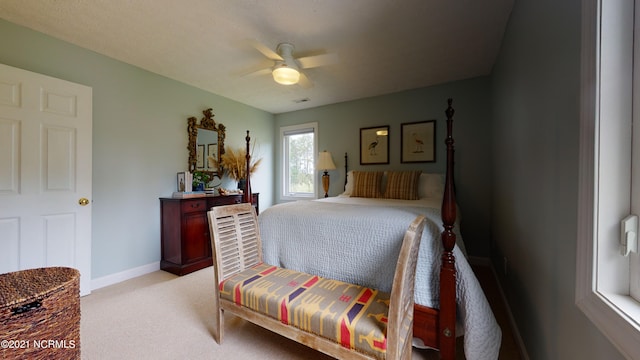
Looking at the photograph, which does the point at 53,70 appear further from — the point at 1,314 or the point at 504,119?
the point at 504,119

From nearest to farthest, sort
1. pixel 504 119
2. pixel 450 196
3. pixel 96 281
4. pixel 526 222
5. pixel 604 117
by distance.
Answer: pixel 604 117
pixel 450 196
pixel 526 222
pixel 504 119
pixel 96 281

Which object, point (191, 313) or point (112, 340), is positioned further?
point (191, 313)

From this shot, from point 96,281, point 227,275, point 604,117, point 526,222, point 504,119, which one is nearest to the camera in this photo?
point 604,117

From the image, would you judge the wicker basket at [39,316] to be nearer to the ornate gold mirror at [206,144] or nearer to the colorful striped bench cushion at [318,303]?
the colorful striped bench cushion at [318,303]

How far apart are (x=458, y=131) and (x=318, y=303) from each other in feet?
9.99

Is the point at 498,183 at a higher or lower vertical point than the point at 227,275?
higher

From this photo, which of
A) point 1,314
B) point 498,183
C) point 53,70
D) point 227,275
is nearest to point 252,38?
point 53,70

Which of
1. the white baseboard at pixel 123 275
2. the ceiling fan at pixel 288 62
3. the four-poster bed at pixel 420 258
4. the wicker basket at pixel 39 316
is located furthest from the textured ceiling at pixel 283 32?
the white baseboard at pixel 123 275

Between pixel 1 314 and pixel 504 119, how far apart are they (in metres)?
3.30

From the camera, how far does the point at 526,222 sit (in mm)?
1507

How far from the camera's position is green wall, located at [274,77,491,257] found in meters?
3.16

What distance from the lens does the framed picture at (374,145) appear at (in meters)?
3.79

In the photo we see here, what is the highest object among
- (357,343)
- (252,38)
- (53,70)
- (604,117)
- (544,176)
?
(252,38)

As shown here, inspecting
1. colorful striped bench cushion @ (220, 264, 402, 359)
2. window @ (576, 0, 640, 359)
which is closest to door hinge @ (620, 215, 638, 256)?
window @ (576, 0, 640, 359)
